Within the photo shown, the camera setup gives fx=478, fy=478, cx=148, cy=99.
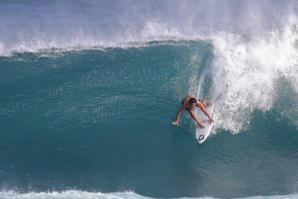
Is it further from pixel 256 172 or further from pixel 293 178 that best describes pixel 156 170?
pixel 293 178

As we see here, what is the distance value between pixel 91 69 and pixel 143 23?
4.12 m

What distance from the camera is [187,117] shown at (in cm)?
2070

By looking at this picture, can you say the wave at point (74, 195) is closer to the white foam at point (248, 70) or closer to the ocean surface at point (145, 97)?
the ocean surface at point (145, 97)

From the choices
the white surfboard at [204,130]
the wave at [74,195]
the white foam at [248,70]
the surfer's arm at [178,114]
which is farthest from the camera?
the white foam at [248,70]

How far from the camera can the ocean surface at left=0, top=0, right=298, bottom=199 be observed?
1944cm

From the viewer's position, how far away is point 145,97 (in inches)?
846

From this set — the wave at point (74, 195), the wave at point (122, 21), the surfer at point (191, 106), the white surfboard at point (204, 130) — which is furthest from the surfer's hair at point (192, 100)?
the wave at point (122, 21)

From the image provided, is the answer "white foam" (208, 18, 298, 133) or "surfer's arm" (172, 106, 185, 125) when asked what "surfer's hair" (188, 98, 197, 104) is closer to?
"surfer's arm" (172, 106, 185, 125)

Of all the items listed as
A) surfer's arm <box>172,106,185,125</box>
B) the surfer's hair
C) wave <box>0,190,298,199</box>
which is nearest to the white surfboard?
surfer's arm <box>172,106,185,125</box>

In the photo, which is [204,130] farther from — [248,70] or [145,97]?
[248,70]

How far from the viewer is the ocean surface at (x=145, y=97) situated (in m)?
19.4

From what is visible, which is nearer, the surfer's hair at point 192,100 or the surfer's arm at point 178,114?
the surfer's hair at point 192,100

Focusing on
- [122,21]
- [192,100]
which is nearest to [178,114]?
[192,100]

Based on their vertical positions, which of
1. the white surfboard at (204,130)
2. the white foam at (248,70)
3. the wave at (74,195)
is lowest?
the wave at (74,195)
